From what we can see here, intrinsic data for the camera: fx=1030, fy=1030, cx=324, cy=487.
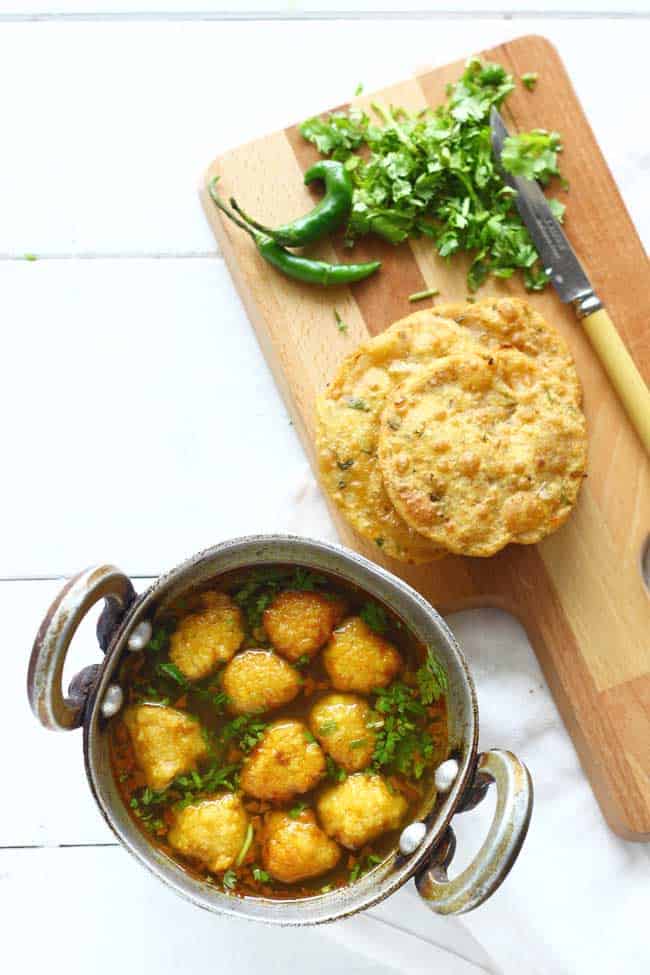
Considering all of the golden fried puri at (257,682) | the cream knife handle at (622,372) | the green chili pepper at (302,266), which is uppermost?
the green chili pepper at (302,266)

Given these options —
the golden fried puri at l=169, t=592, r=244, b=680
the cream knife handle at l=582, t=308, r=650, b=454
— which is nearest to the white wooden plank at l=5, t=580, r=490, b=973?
the golden fried puri at l=169, t=592, r=244, b=680

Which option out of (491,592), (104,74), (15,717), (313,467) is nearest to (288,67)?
(104,74)

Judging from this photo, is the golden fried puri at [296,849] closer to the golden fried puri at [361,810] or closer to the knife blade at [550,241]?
the golden fried puri at [361,810]

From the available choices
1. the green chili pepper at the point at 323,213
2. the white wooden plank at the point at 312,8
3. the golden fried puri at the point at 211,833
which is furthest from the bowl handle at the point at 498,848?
the white wooden plank at the point at 312,8

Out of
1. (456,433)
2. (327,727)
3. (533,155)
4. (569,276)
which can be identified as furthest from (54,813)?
(533,155)

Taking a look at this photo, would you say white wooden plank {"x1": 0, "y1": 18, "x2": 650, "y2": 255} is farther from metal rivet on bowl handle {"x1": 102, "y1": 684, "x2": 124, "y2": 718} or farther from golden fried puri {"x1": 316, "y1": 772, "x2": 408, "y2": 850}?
golden fried puri {"x1": 316, "y1": 772, "x2": 408, "y2": 850}

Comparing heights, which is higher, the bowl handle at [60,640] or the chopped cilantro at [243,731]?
the bowl handle at [60,640]
